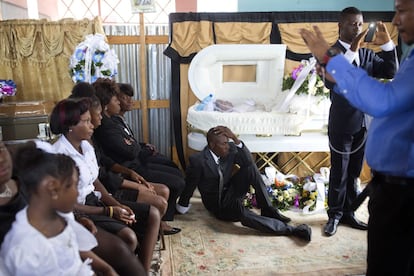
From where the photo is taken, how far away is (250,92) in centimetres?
380

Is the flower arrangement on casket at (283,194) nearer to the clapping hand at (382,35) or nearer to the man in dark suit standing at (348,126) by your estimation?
the man in dark suit standing at (348,126)

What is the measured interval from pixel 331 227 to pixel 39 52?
320cm

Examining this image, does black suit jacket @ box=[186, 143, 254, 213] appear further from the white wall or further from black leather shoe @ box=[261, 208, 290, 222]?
the white wall

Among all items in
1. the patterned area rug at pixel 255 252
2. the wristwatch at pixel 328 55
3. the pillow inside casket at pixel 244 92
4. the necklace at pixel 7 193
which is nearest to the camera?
the wristwatch at pixel 328 55

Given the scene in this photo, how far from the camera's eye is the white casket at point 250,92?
126 inches

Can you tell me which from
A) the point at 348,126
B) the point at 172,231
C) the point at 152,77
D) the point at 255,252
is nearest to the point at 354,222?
the point at 348,126

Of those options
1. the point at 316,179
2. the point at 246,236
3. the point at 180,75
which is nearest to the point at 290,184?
the point at 316,179

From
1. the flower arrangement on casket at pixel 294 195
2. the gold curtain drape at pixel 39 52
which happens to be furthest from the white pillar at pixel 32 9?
the flower arrangement on casket at pixel 294 195

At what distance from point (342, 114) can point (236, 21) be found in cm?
178

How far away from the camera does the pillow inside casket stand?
321 centimetres

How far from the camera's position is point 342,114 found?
8.07 ft

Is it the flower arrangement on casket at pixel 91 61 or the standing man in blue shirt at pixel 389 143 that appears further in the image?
the flower arrangement on casket at pixel 91 61

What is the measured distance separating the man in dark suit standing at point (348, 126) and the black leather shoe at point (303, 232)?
177 millimetres

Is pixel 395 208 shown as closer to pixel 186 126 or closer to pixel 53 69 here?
pixel 186 126
